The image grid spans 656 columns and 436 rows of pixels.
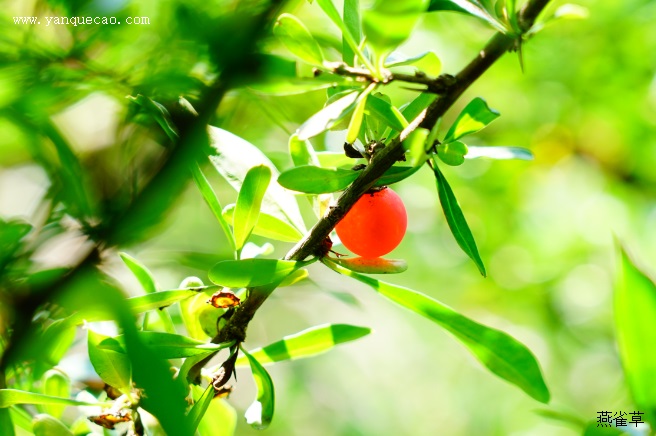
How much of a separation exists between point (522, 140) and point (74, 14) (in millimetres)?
1835

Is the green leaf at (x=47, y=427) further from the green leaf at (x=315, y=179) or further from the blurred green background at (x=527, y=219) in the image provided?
the blurred green background at (x=527, y=219)

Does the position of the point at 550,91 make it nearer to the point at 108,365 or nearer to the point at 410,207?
the point at 410,207

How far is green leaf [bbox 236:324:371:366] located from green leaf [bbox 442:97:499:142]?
24 centimetres

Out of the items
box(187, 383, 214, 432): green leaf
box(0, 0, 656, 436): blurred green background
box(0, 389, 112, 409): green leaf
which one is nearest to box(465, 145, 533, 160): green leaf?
box(187, 383, 214, 432): green leaf

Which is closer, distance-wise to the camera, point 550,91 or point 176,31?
point 176,31

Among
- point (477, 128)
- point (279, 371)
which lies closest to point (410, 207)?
point (279, 371)

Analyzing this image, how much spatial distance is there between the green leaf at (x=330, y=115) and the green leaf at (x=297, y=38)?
35 mm

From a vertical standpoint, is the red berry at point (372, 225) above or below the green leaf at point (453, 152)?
below

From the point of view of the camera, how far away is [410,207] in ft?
6.98

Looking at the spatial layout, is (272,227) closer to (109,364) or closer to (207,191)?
(207,191)

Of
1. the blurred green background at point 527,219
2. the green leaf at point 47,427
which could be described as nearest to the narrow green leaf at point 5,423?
the green leaf at point 47,427

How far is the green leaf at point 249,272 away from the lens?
1.75ft

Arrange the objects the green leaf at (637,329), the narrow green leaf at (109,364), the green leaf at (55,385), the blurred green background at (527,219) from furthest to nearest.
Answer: the blurred green background at (527,219) → the green leaf at (55,385) → the narrow green leaf at (109,364) → the green leaf at (637,329)

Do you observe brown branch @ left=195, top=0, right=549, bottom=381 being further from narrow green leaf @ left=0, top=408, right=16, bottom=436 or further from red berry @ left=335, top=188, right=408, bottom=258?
narrow green leaf @ left=0, top=408, right=16, bottom=436
